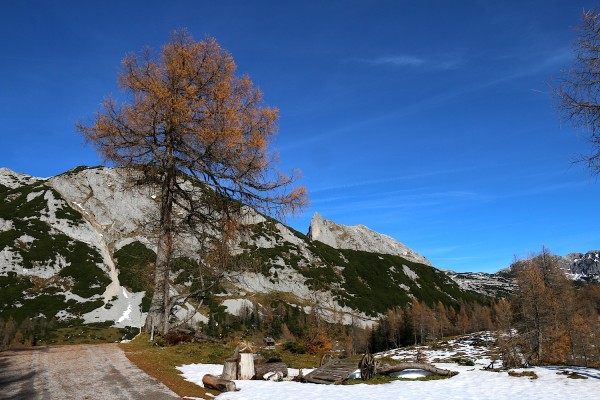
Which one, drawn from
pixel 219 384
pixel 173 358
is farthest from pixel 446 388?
pixel 173 358

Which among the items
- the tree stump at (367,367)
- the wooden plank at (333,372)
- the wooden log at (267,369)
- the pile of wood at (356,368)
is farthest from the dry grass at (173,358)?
the tree stump at (367,367)

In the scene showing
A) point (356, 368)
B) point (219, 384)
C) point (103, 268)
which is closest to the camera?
point (219, 384)

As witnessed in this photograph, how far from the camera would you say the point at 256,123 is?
58.2ft

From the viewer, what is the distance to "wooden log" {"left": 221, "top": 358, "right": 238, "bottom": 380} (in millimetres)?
13172

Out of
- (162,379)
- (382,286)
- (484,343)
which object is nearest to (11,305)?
(162,379)

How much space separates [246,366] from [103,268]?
433 feet

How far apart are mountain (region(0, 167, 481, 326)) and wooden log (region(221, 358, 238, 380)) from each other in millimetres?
76574

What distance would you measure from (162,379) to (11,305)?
11713 centimetres

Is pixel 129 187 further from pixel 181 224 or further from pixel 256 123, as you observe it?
pixel 256 123

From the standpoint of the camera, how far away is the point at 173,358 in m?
15.2

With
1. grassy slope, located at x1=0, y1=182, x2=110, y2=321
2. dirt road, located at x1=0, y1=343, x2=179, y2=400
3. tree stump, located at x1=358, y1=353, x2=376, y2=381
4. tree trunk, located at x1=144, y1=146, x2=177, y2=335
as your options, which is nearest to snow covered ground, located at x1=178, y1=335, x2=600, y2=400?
tree stump, located at x1=358, y1=353, x2=376, y2=381

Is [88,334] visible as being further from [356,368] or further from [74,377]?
[356,368]

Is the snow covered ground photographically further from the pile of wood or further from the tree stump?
the tree stump

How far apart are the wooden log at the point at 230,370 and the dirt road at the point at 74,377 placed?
2.59m
